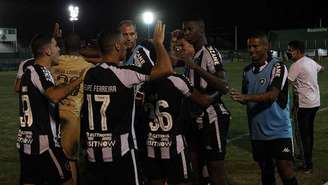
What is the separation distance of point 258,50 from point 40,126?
2.71 metres

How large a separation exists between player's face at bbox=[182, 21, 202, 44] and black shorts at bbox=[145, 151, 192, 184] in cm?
156

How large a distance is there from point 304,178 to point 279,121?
2470mm

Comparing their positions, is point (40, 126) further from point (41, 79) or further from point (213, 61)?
point (213, 61)

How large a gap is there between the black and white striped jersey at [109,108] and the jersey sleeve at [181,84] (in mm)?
687

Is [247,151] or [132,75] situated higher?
[132,75]

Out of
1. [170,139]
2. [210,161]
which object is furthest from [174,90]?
[210,161]

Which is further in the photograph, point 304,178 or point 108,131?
point 304,178

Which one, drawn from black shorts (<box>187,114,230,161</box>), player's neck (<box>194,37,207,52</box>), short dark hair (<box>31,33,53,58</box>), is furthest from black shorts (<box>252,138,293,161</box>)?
short dark hair (<box>31,33,53,58</box>)

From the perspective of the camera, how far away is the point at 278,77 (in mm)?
6266

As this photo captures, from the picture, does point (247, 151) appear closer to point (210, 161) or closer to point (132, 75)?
point (210, 161)

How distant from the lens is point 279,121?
6.45 metres

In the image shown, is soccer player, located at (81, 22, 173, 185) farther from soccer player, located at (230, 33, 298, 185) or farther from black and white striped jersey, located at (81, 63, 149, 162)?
soccer player, located at (230, 33, 298, 185)

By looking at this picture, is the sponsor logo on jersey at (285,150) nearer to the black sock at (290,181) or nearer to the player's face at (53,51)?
the black sock at (290,181)

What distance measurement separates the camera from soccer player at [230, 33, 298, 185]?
6356 millimetres
